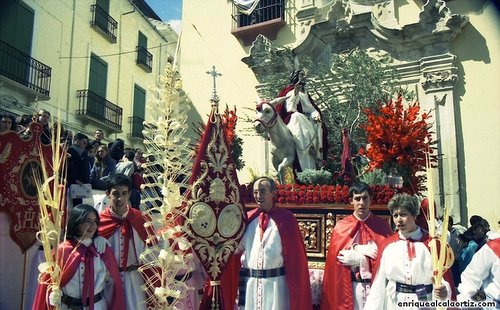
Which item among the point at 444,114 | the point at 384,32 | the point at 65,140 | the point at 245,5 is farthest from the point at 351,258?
the point at 245,5

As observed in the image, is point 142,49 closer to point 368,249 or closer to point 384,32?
point 384,32

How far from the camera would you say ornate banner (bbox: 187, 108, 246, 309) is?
11.9ft

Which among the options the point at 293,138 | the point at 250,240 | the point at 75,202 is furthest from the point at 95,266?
the point at 293,138

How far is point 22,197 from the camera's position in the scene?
4562 millimetres

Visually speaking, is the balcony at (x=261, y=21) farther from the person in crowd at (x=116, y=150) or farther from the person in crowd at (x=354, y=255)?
the person in crowd at (x=354, y=255)

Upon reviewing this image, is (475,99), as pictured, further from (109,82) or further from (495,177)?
(109,82)

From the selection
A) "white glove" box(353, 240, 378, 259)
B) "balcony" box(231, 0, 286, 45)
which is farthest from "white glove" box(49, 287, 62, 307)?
"balcony" box(231, 0, 286, 45)

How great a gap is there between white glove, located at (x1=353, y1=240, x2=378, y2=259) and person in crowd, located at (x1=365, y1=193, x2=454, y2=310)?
1.46ft

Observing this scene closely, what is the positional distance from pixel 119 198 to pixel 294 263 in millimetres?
1575

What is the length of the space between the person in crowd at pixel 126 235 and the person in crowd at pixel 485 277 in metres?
2.42

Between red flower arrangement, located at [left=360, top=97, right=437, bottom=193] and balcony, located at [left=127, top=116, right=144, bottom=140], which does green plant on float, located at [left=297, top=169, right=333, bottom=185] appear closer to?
red flower arrangement, located at [left=360, top=97, right=437, bottom=193]

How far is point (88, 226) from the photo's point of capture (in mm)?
3045

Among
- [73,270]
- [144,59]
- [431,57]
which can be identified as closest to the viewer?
[73,270]

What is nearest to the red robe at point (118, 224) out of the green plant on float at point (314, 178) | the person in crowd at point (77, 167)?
the person in crowd at point (77, 167)
